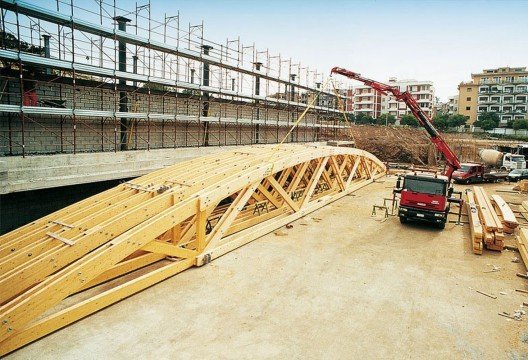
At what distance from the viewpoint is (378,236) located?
11484 millimetres

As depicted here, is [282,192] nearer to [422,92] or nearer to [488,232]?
[488,232]

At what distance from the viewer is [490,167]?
1286 inches

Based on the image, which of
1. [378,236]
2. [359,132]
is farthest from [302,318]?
[359,132]

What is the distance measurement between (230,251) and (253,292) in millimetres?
2337

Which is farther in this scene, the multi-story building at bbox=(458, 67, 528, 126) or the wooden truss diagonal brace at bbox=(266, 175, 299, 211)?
the multi-story building at bbox=(458, 67, 528, 126)

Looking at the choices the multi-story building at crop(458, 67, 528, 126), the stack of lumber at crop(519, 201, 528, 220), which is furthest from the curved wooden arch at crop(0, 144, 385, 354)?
the multi-story building at crop(458, 67, 528, 126)

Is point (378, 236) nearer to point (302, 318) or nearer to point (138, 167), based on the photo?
point (302, 318)

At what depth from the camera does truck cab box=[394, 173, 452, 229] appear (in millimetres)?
12242

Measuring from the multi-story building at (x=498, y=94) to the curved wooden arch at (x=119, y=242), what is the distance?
72907mm

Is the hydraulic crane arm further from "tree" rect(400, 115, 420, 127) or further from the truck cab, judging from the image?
"tree" rect(400, 115, 420, 127)

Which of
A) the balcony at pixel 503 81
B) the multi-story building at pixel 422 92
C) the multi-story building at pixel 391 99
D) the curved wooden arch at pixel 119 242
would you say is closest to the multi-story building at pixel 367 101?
the multi-story building at pixel 391 99

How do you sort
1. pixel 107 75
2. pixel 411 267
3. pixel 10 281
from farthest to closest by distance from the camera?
pixel 107 75 → pixel 411 267 → pixel 10 281

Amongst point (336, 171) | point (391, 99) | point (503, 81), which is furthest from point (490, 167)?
point (391, 99)

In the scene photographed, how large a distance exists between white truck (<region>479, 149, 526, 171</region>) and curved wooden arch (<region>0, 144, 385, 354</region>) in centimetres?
2838
